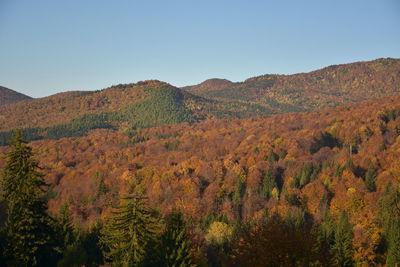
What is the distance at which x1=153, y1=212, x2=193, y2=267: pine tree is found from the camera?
3562cm

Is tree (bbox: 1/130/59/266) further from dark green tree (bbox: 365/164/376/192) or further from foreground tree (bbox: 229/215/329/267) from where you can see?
dark green tree (bbox: 365/164/376/192)

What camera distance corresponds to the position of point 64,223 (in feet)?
171

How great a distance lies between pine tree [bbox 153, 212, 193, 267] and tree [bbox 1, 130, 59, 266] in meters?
10.3

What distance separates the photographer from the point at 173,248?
118ft

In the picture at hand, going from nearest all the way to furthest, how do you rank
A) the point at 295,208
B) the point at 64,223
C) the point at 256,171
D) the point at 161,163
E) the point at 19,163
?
the point at 19,163 < the point at 64,223 < the point at 295,208 < the point at 256,171 < the point at 161,163

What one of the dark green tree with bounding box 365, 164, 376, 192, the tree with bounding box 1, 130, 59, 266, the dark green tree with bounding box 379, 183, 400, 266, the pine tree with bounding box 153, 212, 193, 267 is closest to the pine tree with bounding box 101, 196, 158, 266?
the pine tree with bounding box 153, 212, 193, 267

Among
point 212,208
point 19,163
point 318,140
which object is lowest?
point 212,208

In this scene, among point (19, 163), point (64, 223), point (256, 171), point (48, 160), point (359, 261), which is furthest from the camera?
point (48, 160)

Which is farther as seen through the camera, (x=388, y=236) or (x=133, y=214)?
(x=388, y=236)

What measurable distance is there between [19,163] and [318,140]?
568 feet

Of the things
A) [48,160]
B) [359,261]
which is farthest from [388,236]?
[48,160]

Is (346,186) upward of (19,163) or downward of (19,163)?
downward

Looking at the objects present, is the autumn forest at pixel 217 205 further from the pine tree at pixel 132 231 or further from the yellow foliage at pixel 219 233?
the yellow foliage at pixel 219 233

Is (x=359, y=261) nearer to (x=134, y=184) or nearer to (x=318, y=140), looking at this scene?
(x=134, y=184)
